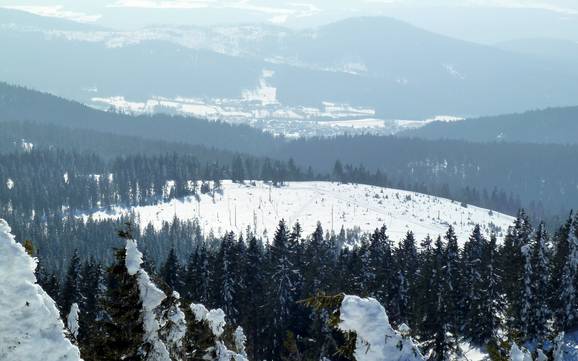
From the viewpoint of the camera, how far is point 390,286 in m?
71.4

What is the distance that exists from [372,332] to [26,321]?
552cm

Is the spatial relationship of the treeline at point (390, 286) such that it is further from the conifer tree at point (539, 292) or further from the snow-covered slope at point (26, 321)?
the snow-covered slope at point (26, 321)

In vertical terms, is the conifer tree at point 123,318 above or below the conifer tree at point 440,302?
above

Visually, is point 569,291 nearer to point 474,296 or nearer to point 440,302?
point 474,296

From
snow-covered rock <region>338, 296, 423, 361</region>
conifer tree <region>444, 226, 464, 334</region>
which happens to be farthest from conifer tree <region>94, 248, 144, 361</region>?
conifer tree <region>444, 226, 464, 334</region>

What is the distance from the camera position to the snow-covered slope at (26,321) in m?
8.60

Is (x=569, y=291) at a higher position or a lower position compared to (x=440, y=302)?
higher

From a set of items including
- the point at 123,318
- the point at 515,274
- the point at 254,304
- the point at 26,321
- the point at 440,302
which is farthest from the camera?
the point at 254,304

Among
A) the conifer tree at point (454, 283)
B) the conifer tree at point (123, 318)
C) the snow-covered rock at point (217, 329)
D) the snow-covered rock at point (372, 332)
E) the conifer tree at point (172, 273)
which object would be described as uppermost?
the snow-covered rock at point (372, 332)

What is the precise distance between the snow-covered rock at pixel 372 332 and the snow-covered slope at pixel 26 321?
15.3 ft

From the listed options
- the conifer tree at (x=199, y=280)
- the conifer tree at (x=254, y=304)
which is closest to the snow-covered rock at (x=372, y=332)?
the conifer tree at (x=254, y=304)

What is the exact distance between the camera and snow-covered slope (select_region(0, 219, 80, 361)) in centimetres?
860

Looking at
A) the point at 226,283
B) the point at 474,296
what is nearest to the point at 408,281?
the point at 474,296

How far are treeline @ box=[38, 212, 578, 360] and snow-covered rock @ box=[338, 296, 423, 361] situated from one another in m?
42.7
